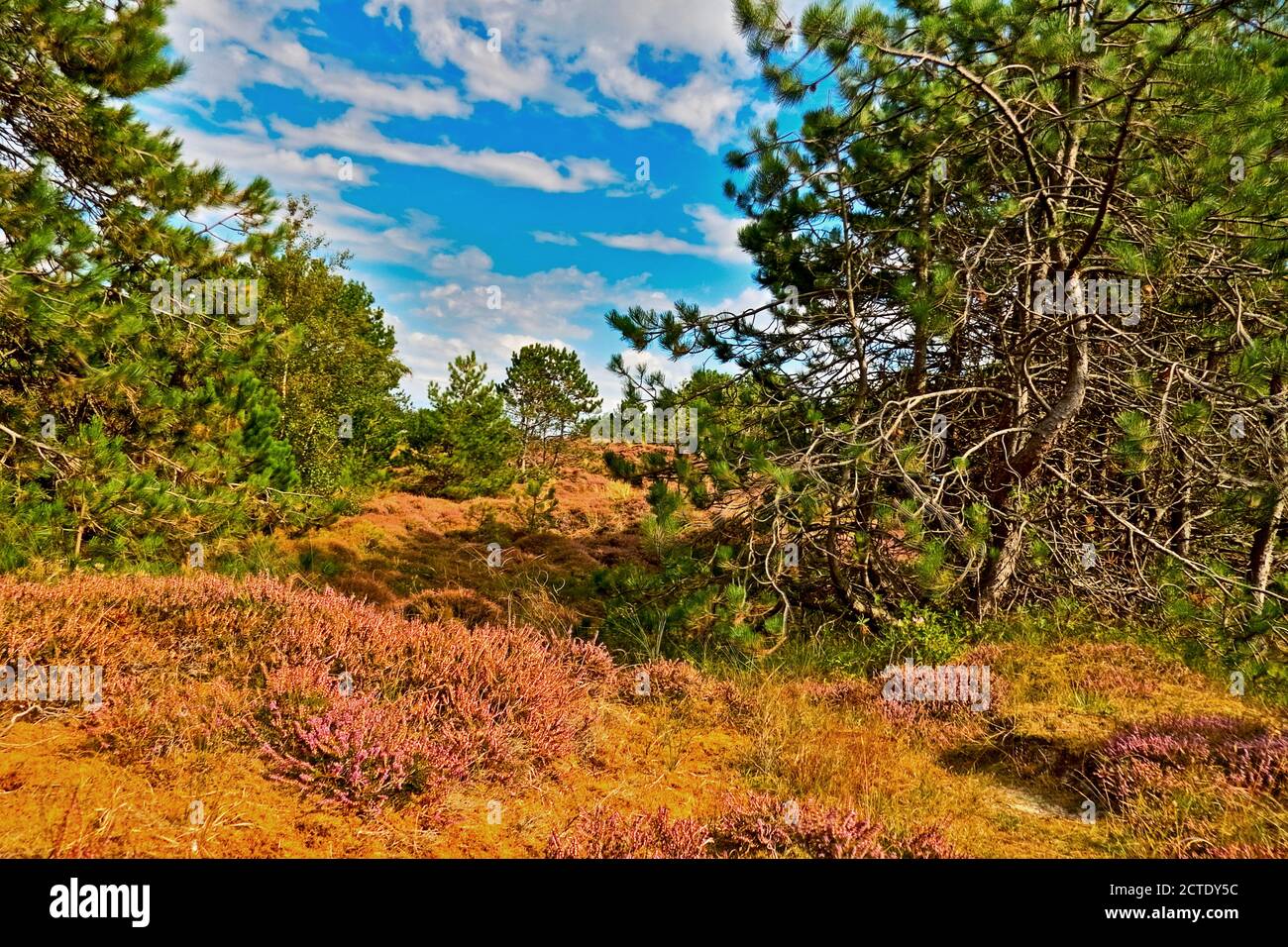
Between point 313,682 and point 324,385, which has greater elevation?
point 324,385

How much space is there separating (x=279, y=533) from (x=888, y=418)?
480 inches

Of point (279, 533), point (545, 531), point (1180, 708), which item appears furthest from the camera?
point (545, 531)

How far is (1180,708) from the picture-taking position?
4535mm

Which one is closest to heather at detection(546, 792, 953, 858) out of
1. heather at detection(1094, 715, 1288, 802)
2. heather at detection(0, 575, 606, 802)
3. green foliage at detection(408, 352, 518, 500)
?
heather at detection(0, 575, 606, 802)

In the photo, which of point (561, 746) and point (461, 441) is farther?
point (461, 441)

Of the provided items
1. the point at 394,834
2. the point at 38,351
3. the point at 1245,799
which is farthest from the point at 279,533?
the point at 1245,799

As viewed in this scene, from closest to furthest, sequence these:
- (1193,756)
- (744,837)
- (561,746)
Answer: (744,837)
(1193,756)
(561,746)

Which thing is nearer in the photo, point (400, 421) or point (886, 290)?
point (886, 290)

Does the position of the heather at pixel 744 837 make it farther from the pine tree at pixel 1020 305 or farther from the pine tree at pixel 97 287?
the pine tree at pixel 97 287

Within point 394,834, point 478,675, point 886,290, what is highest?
point 886,290

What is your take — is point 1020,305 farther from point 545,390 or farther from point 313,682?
point 545,390

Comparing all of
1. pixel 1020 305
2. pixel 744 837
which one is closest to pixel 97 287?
pixel 744 837

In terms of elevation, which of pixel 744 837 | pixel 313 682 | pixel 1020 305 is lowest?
pixel 744 837
